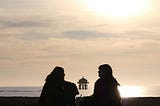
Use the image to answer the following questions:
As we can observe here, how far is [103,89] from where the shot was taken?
1852 centimetres

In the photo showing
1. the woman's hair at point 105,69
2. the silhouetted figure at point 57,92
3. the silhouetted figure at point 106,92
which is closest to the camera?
the woman's hair at point 105,69

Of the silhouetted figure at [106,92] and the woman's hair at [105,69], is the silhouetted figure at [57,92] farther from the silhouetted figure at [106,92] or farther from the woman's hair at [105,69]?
the woman's hair at [105,69]

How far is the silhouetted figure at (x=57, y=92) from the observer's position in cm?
1956

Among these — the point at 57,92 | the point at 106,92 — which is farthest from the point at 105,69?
the point at 57,92

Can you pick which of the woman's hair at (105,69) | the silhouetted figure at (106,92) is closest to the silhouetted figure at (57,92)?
the silhouetted figure at (106,92)

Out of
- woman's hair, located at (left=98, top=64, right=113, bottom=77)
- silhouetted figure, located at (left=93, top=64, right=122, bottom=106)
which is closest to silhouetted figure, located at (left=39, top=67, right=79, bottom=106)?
silhouetted figure, located at (left=93, top=64, right=122, bottom=106)

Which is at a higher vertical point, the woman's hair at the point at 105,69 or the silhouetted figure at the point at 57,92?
the woman's hair at the point at 105,69

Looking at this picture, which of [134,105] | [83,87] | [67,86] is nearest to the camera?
[67,86]

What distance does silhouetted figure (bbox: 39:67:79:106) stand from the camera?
19.6 m

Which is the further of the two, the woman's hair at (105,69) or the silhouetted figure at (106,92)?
the silhouetted figure at (106,92)

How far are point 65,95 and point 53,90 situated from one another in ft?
1.37

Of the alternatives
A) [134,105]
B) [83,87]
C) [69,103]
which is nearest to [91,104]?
[69,103]

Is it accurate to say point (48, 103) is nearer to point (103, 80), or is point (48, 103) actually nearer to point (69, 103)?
point (69, 103)

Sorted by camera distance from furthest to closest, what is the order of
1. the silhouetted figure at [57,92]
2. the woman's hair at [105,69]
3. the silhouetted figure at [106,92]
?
the silhouetted figure at [57,92] < the silhouetted figure at [106,92] < the woman's hair at [105,69]
